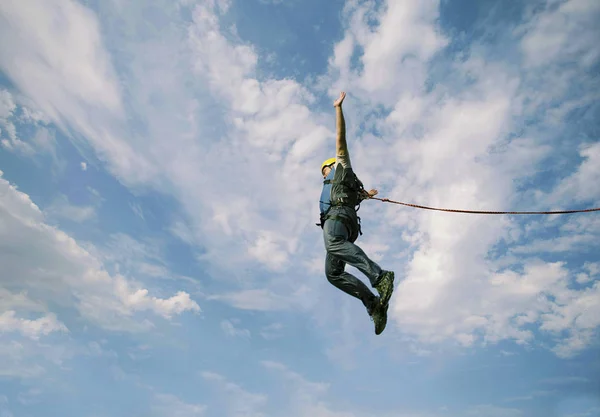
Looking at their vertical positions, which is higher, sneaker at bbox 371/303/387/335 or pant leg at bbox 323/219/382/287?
pant leg at bbox 323/219/382/287

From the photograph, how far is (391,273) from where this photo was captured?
8.91m

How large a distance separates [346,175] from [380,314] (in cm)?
303

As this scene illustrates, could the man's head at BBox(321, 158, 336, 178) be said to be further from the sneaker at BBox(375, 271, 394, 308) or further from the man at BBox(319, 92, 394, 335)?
the sneaker at BBox(375, 271, 394, 308)

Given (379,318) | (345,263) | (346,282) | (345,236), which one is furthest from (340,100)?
(379,318)

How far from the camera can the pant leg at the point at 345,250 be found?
891 centimetres

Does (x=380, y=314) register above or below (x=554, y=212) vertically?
below

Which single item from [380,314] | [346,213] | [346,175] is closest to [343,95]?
[346,175]

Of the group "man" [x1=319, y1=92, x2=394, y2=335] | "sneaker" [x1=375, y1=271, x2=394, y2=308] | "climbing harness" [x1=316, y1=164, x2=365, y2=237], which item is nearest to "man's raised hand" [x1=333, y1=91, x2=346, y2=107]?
"man" [x1=319, y1=92, x2=394, y2=335]

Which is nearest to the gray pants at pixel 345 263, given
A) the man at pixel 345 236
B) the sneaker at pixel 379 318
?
the man at pixel 345 236

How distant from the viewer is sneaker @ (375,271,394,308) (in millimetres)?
8711

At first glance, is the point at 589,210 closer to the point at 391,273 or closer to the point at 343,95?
the point at 391,273

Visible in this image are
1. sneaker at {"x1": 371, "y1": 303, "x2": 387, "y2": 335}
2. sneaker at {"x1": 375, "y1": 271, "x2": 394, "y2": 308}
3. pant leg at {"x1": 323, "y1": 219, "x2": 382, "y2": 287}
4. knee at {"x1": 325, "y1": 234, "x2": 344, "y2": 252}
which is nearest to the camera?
sneaker at {"x1": 375, "y1": 271, "x2": 394, "y2": 308}

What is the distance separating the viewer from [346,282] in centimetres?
966

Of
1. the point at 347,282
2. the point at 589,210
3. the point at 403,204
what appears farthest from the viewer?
the point at 403,204
